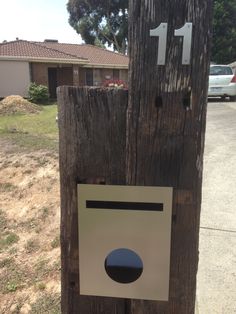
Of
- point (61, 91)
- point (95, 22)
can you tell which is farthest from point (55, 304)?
point (95, 22)

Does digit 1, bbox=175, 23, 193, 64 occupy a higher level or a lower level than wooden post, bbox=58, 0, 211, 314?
higher

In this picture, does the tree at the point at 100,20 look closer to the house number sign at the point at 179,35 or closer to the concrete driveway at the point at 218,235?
the concrete driveway at the point at 218,235

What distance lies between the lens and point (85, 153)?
1.14m

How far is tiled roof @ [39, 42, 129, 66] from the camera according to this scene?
30.6 m

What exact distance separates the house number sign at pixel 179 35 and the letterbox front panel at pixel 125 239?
1.11ft

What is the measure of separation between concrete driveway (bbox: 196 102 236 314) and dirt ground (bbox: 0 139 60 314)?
127 centimetres

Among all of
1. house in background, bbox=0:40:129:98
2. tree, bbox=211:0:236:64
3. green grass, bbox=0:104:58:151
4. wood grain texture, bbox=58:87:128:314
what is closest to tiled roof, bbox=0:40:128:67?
house in background, bbox=0:40:129:98

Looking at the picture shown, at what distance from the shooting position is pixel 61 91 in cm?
111

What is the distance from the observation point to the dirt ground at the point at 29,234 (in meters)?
3.66

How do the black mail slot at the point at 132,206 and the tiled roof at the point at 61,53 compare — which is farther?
the tiled roof at the point at 61,53

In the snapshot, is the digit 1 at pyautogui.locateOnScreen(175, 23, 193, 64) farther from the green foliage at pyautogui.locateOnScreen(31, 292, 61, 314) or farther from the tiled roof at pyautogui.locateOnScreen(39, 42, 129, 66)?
the tiled roof at pyautogui.locateOnScreen(39, 42, 129, 66)

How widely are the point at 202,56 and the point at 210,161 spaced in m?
6.07

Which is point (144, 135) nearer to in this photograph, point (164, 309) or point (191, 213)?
point (191, 213)

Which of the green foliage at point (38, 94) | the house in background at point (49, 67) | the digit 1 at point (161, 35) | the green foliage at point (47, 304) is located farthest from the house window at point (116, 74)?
the digit 1 at point (161, 35)
